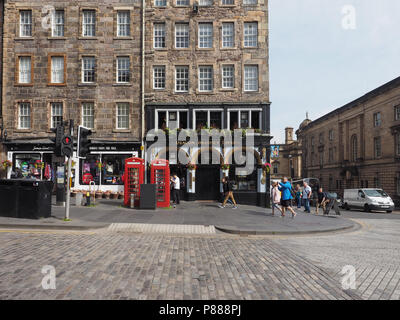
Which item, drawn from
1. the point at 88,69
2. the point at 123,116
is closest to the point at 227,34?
the point at 123,116

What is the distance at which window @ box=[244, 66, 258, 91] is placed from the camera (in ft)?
73.6

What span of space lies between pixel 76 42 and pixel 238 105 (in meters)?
13.2

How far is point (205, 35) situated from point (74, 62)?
33.4 feet

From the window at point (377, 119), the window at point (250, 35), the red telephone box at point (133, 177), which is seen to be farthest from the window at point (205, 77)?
the window at point (377, 119)

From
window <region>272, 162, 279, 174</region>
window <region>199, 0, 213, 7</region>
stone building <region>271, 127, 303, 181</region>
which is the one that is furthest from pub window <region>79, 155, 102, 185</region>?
window <region>272, 162, 279, 174</region>

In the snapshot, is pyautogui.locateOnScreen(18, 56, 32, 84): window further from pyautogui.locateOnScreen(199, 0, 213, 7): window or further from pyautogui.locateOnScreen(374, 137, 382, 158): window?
pyautogui.locateOnScreen(374, 137, 382, 158): window

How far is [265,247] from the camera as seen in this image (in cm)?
812

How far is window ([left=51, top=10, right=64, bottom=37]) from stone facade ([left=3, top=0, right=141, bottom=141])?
0.35 meters

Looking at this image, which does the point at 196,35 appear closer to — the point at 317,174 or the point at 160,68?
the point at 160,68

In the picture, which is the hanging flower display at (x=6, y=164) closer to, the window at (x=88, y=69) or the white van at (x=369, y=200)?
the window at (x=88, y=69)

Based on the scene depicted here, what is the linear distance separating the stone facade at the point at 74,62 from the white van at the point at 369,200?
1994cm

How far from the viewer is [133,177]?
55.0 feet

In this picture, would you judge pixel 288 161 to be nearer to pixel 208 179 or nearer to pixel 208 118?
pixel 208 118

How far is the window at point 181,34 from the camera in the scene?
22.8 meters
